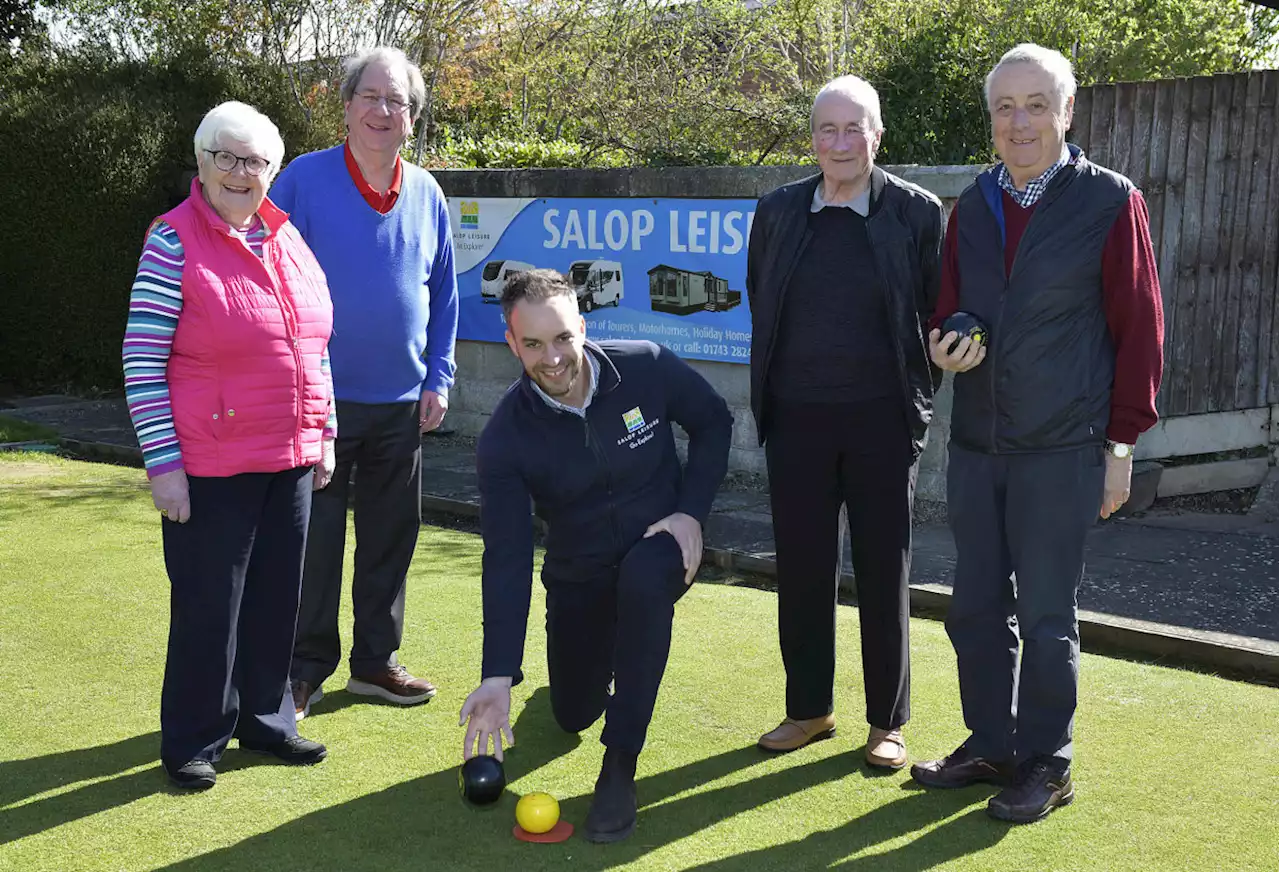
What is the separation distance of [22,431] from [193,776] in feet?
25.3

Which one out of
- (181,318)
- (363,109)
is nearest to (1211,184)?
(363,109)

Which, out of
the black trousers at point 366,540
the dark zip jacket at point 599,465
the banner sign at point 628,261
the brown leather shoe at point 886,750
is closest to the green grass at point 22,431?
the banner sign at point 628,261

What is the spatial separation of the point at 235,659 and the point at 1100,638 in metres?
3.29

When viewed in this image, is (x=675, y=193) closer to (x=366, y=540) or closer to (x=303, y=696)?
(x=366, y=540)

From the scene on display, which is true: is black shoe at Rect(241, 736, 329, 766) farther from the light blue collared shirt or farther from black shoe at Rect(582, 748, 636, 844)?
the light blue collared shirt

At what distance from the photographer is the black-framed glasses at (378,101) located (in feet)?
13.8

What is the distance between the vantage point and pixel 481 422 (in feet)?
32.3

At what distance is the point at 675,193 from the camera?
27.1 ft

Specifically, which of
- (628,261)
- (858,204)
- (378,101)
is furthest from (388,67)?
(628,261)

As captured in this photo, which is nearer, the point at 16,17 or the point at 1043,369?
the point at 1043,369

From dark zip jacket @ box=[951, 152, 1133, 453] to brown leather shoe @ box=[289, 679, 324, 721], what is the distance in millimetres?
2323

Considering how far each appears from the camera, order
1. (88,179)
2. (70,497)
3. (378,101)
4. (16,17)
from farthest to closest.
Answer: (16,17), (88,179), (70,497), (378,101)

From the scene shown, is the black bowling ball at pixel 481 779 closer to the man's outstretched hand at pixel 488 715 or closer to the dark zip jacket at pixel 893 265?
the man's outstretched hand at pixel 488 715

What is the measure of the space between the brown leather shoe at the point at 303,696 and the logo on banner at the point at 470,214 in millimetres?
5688
